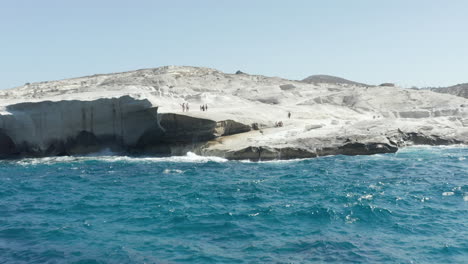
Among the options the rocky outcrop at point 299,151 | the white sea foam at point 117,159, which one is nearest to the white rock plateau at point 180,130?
the rocky outcrop at point 299,151

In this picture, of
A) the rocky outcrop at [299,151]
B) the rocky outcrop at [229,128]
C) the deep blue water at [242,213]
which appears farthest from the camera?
the rocky outcrop at [229,128]

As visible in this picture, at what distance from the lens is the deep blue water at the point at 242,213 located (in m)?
12.3

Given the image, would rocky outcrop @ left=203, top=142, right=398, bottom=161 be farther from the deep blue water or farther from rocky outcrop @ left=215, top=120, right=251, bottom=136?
rocky outcrop @ left=215, top=120, right=251, bottom=136

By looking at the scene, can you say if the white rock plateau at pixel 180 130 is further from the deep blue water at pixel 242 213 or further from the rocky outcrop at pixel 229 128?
the deep blue water at pixel 242 213

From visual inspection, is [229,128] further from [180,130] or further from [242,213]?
[242,213]

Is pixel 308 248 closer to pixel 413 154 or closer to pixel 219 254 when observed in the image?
pixel 219 254

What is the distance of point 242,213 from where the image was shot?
16.2m

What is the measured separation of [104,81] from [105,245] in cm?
4578

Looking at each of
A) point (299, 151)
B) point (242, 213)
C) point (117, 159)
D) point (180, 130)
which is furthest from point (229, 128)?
point (242, 213)

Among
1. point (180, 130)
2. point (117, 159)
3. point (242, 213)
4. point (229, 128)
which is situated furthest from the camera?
point (229, 128)

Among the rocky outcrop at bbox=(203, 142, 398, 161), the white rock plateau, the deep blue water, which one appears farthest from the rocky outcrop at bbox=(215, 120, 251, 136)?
the deep blue water

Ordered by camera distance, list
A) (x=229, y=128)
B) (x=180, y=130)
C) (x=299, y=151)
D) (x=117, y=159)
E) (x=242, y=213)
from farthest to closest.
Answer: (x=229, y=128) → (x=180, y=130) → (x=117, y=159) → (x=299, y=151) → (x=242, y=213)

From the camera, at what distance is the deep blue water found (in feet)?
40.3

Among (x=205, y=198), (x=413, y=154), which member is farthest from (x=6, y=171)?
(x=413, y=154)
